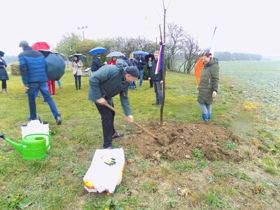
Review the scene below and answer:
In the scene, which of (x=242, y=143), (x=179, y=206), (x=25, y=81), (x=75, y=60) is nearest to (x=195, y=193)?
(x=179, y=206)

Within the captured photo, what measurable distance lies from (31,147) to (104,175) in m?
1.56

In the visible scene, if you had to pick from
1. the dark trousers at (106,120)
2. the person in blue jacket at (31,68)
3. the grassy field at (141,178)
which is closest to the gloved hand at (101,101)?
the dark trousers at (106,120)

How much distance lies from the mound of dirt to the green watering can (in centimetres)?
156

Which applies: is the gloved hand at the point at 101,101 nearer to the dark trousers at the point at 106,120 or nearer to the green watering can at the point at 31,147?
the dark trousers at the point at 106,120

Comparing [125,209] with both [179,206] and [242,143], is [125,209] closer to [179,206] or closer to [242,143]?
[179,206]

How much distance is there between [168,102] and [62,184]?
20.8 ft

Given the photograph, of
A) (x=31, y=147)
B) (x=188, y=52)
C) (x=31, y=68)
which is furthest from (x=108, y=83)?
(x=188, y=52)

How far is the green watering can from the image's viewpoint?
14.8ft

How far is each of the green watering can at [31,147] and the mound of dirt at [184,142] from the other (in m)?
1.56

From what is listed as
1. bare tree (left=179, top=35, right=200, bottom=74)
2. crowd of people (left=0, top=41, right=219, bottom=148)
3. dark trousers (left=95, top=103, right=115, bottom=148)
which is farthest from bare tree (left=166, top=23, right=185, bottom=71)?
dark trousers (left=95, top=103, right=115, bottom=148)

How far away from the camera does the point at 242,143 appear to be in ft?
19.1

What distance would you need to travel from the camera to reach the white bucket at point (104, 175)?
12.0ft

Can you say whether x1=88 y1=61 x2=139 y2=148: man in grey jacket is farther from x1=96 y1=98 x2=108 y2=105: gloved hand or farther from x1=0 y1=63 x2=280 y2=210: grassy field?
x1=0 y1=63 x2=280 y2=210: grassy field

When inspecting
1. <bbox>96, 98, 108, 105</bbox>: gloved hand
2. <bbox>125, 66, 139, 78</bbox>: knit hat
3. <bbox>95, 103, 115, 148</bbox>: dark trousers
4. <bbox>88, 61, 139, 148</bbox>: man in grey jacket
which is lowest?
<bbox>95, 103, 115, 148</bbox>: dark trousers
